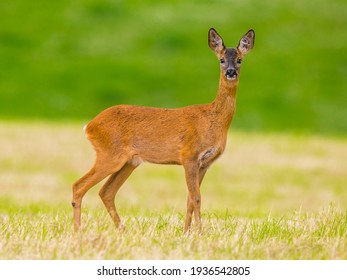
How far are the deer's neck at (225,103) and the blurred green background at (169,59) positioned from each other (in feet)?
71.2

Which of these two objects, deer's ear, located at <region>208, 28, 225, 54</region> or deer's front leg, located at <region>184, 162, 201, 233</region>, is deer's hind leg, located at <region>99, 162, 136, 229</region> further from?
deer's ear, located at <region>208, 28, 225, 54</region>

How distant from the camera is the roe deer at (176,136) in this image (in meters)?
9.86

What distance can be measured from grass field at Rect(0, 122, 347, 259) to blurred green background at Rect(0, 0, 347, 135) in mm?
3915

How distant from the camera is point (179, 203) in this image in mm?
17625

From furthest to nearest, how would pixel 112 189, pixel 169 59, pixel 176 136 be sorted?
pixel 169 59 → pixel 112 189 → pixel 176 136

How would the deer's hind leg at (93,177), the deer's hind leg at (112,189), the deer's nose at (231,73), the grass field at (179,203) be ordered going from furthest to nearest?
the deer's hind leg at (112,189) → the deer's hind leg at (93,177) → the deer's nose at (231,73) → the grass field at (179,203)

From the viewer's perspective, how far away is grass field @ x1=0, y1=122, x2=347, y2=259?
898 cm

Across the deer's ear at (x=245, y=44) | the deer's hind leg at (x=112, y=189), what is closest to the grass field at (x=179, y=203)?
the deer's hind leg at (x=112, y=189)

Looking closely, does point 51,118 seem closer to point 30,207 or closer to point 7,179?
point 7,179

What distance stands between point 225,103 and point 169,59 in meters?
26.9

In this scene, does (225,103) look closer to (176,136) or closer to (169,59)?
(176,136)

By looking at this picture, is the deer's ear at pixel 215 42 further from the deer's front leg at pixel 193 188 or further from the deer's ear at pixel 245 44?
the deer's front leg at pixel 193 188

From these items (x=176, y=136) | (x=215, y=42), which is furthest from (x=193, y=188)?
(x=215, y=42)
